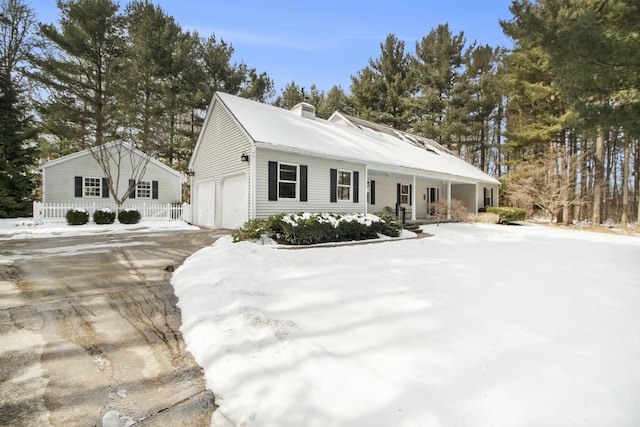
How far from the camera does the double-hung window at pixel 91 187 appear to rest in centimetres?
1541

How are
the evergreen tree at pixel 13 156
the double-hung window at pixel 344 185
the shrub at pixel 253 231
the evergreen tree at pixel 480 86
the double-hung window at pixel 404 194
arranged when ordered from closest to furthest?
the shrub at pixel 253 231 < the double-hung window at pixel 344 185 < the evergreen tree at pixel 13 156 < the double-hung window at pixel 404 194 < the evergreen tree at pixel 480 86

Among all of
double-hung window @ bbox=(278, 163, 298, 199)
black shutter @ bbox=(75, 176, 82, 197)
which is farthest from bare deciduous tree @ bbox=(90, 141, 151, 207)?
double-hung window @ bbox=(278, 163, 298, 199)

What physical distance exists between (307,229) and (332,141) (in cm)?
593

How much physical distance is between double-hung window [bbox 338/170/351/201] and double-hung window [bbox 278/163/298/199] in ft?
7.11

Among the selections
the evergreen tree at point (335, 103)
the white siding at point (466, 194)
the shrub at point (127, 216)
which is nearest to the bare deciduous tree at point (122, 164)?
the shrub at point (127, 216)

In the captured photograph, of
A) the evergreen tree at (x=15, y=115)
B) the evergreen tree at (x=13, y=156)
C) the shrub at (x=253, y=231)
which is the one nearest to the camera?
the shrub at (x=253, y=231)

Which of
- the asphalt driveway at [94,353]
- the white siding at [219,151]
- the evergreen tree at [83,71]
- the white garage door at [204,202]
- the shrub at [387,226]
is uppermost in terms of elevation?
the evergreen tree at [83,71]

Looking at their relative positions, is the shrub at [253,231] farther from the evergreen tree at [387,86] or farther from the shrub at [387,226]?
the evergreen tree at [387,86]

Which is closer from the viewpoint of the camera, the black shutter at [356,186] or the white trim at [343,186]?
the white trim at [343,186]

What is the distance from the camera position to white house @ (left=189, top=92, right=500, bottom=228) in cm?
965

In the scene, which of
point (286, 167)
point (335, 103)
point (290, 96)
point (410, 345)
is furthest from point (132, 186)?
point (335, 103)

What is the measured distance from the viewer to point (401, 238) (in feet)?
31.7

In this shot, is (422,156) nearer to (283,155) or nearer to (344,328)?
(283,155)

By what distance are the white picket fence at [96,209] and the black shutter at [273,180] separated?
6.78m
